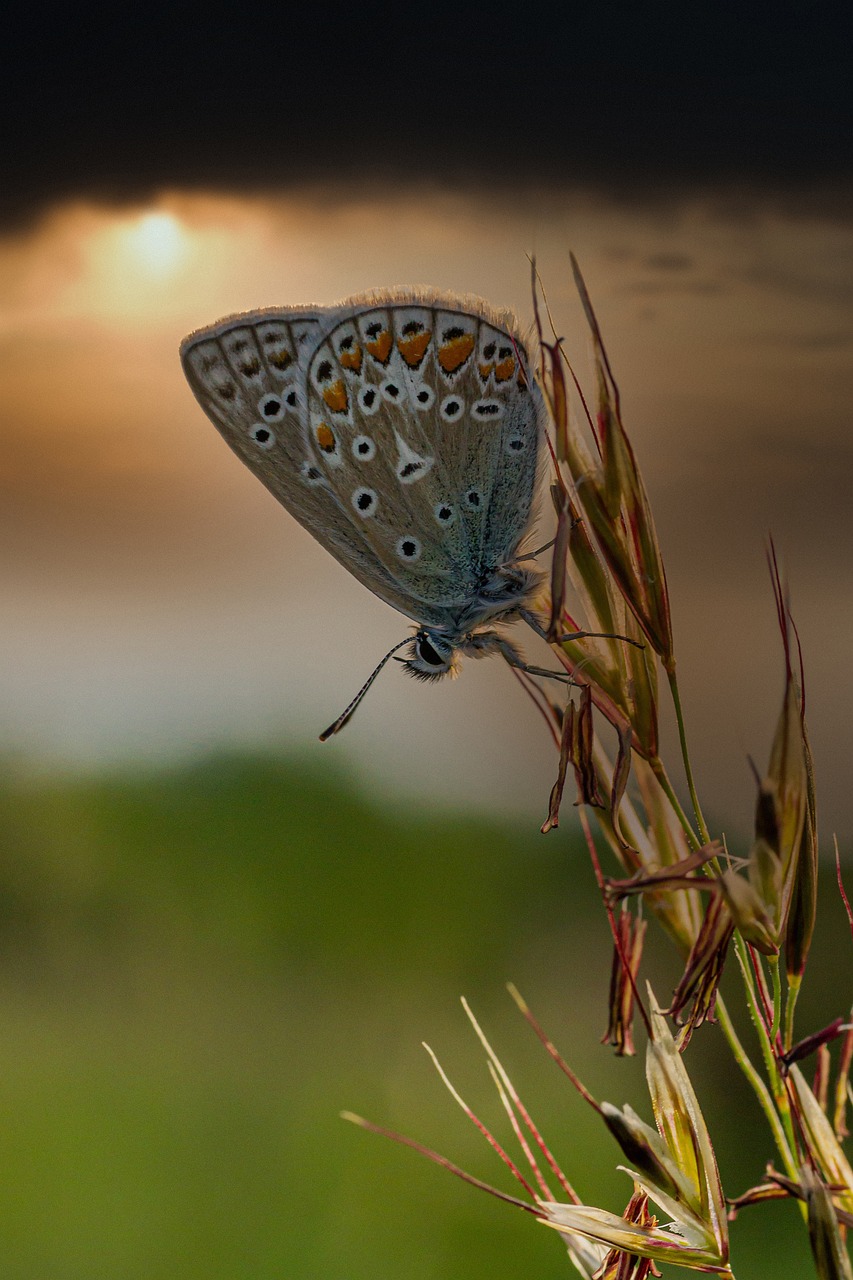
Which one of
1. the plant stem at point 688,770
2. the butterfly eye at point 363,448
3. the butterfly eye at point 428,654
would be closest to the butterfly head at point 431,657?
the butterfly eye at point 428,654

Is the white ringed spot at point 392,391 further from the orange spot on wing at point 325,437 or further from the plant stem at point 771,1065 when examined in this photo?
the plant stem at point 771,1065

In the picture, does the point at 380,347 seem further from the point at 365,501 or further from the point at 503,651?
the point at 503,651

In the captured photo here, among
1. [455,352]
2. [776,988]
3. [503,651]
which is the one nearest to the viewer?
[776,988]

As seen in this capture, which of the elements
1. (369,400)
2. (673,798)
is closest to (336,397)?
(369,400)

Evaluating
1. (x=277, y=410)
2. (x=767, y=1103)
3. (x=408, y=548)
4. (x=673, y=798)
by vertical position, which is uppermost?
(x=277, y=410)

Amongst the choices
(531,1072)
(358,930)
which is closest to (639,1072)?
(531,1072)

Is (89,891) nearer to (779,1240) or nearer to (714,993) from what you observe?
(779,1240)

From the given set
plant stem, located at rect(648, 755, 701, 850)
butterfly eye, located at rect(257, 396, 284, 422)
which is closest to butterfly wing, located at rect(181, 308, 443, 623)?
butterfly eye, located at rect(257, 396, 284, 422)
